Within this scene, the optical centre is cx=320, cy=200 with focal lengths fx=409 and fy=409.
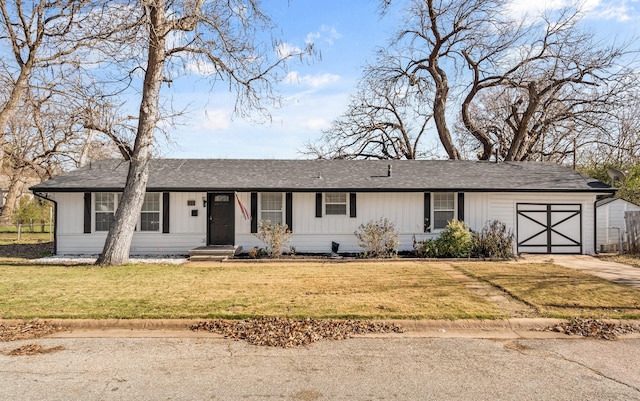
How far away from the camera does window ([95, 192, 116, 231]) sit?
15.5 meters

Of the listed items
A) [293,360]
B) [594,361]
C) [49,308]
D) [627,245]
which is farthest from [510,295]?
[627,245]

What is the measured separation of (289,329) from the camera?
6207 millimetres

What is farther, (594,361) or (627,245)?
(627,245)

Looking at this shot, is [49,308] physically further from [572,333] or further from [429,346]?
[572,333]

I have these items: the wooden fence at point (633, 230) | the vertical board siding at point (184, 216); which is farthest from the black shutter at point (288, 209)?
the wooden fence at point (633, 230)

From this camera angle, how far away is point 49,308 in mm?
7105

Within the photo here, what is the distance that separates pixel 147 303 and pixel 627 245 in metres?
17.3

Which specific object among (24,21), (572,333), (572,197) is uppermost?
(24,21)

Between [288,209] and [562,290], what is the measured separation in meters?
9.51

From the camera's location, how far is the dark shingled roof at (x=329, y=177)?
1535cm

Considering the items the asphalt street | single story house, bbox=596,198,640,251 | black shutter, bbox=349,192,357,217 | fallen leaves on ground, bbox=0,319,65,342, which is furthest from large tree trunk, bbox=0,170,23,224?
single story house, bbox=596,198,640,251

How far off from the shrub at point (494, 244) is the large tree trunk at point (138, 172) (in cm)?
1155

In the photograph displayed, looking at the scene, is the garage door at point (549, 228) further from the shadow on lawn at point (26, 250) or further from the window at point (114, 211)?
the shadow on lawn at point (26, 250)

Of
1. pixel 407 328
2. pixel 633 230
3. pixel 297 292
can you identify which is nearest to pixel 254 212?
pixel 297 292
